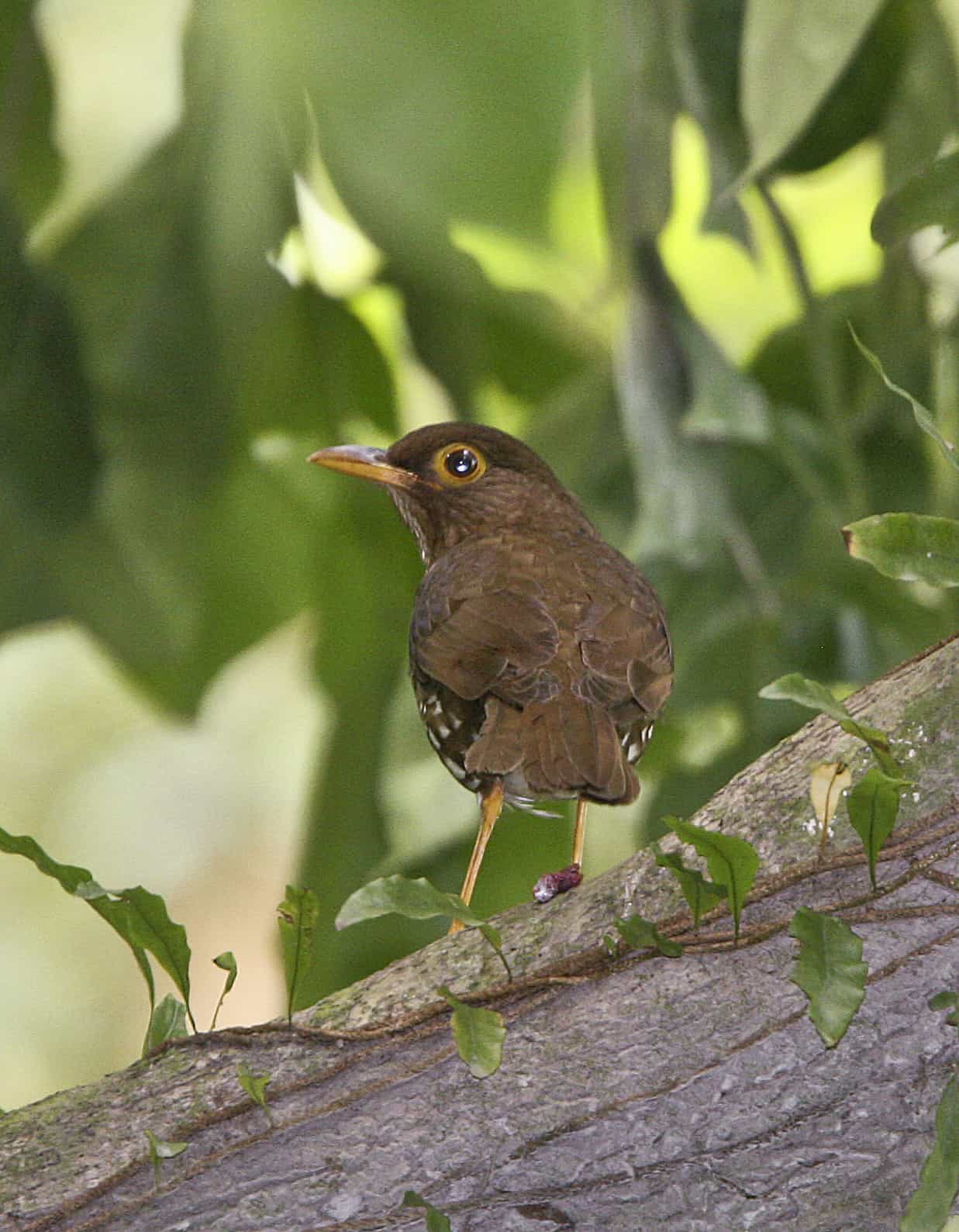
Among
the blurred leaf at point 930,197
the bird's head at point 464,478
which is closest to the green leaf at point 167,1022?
the bird's head at point 464,478

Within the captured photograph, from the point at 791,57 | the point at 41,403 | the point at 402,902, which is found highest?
the point at 41,403

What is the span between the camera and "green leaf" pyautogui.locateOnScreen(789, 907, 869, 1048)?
5.49 ft

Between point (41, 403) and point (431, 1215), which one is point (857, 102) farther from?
point (431, 1215)

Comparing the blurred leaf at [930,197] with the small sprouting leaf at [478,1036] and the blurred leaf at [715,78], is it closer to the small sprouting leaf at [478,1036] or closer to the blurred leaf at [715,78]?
the blurred leaf at [715,78]

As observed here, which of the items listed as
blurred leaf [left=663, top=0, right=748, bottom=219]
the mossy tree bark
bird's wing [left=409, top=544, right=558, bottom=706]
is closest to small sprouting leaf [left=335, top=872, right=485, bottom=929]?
the mossy tree bark

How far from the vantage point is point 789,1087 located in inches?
69.7

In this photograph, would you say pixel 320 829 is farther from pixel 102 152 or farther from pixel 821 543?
pixel 102 152

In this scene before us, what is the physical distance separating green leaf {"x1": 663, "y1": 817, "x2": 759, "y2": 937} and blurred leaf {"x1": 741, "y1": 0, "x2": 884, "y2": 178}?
3.68 feet

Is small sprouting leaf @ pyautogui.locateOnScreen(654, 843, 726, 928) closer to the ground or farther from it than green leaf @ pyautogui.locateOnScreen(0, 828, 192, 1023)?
closer to the ground

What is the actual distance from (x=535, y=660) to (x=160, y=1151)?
0.90 metres

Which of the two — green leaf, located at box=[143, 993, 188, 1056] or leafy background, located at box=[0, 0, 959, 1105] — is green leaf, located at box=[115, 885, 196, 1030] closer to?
green leaf, located at box=[143, 993, 188, 1056]

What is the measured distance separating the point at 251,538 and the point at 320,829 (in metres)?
→ 0.64

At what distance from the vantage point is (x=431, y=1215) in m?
1.75

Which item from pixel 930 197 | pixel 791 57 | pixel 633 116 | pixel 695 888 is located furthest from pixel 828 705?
pixel 633 116
